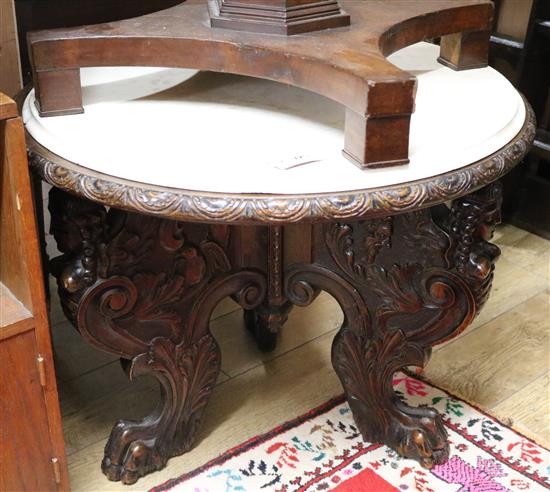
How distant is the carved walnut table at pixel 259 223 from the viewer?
921 millimetres

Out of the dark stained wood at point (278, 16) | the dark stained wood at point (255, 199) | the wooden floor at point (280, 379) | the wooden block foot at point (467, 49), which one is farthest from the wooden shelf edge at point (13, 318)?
the wooden block foot at point (467, 49)

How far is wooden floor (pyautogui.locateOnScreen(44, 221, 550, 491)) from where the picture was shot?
134 cm

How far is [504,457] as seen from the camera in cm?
130

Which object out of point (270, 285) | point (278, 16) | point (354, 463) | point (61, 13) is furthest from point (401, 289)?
point (61, 13)

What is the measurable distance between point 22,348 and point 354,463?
1.78 feet

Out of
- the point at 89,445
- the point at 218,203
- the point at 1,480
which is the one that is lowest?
the point at 89,445

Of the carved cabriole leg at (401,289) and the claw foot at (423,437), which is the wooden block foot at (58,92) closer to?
the carved cabriole leg at (401,289)

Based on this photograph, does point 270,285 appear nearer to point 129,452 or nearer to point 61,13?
point 129,452

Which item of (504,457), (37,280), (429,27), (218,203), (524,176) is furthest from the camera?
(524,176)

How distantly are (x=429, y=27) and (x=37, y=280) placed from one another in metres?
0.64

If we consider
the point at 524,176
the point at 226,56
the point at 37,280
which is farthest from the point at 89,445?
the point at 524,176

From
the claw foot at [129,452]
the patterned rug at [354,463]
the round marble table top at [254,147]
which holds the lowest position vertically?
the patterned rug at [354,463]

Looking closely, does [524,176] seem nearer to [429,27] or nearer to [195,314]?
[429,27]

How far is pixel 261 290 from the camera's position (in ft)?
3.96
